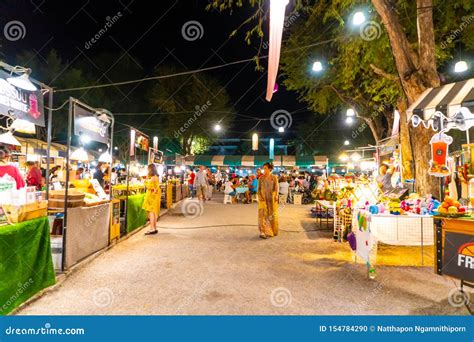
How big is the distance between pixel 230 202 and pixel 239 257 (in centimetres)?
1148

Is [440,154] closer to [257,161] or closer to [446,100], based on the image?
[446,100]

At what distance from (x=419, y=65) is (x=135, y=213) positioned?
8424 mm

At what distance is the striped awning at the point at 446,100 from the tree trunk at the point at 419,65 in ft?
4.69

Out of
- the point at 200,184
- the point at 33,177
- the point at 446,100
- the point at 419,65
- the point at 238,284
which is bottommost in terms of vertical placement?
the point at 238,284

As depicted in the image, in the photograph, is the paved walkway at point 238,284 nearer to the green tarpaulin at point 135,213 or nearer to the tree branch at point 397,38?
the green tarpaulin at point 135,213

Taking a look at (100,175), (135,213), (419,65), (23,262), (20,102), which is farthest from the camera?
(100,175)

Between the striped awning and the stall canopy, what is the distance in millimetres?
23235

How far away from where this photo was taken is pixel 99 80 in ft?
92.9

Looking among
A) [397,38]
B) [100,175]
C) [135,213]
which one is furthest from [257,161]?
[397,38]

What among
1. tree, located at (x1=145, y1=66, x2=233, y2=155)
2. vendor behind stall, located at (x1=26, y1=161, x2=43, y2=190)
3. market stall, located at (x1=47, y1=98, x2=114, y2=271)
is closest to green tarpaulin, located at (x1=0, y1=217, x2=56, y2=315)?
market stall, located at (x1=47, y1=98, x2=114, y2=271)

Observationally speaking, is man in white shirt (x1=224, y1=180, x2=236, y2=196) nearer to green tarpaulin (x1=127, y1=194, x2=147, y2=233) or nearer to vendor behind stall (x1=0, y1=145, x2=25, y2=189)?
green tarpaulin (x1=127, y1=194, x2=147, y2=233)

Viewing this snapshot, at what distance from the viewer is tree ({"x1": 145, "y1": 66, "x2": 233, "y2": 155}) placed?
31.1m

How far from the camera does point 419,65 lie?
7797 millimetres
